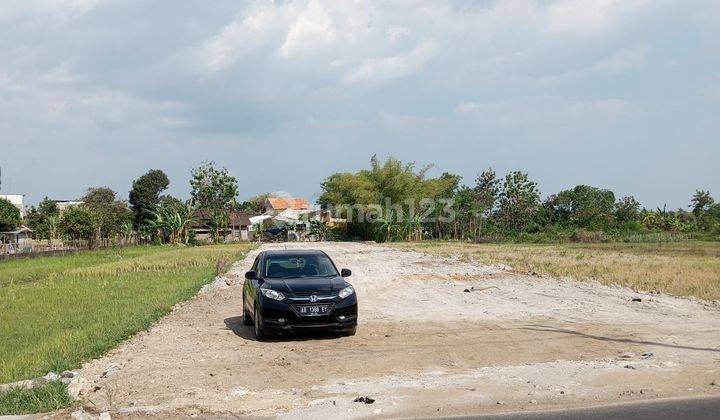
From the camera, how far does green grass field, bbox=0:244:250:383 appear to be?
11805mm

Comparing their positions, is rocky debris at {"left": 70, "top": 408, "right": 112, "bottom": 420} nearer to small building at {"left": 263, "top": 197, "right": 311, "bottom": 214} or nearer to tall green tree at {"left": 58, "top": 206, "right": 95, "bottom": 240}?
tall green tree at {"left": 58, "top": 206, "right": 95, "bottom": 240}

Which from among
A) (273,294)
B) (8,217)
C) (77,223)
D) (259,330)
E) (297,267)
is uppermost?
(8,217)

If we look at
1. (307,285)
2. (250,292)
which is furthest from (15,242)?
(307,285)

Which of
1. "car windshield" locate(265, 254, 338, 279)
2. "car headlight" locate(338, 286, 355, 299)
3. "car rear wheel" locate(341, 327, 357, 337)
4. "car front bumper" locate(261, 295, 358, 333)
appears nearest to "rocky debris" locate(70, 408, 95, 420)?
"car front bumper" locate(261, 295, 358, 333)

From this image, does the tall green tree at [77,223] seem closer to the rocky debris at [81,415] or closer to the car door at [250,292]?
the car door at [250,292]

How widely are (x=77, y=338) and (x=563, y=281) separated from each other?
1536 centimetres

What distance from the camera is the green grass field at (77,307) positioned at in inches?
465

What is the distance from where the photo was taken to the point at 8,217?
63000mm

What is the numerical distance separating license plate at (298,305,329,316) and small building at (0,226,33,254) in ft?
148

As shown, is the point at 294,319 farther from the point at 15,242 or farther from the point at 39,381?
the point at 15,242

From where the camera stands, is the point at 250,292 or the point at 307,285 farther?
the point at 250,292

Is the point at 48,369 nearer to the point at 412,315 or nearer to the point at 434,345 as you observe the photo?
the point at 434,345

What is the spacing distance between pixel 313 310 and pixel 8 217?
59.0m

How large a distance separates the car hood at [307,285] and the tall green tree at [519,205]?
72282 millimetres
